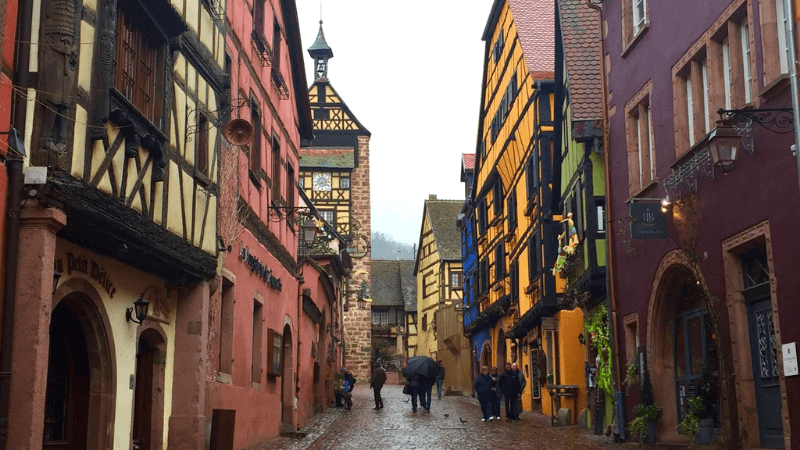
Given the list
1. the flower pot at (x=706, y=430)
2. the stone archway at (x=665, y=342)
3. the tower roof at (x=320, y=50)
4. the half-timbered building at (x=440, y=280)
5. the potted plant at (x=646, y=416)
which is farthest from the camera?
the tower roof at (x=320, y=50)

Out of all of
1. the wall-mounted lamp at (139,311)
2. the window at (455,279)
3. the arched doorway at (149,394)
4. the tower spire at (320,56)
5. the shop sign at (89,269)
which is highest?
the tower spire at (320,56)

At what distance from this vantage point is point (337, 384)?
1280 inches

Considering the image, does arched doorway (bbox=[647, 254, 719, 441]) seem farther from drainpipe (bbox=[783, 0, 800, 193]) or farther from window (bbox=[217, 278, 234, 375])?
window (bbox=[217, 278, 234, 375])

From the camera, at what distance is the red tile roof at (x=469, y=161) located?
149 ft

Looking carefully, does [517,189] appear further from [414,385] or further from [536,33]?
[414,385]

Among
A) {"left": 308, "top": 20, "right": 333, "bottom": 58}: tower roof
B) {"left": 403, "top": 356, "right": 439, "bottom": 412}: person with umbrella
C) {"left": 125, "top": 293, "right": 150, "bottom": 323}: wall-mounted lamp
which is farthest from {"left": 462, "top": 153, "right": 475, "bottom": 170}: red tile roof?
{"left": 125, "top": 293, "right": 150, "bottom": 323}: wall-mounted lamp

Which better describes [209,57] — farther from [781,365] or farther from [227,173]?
[781,365]

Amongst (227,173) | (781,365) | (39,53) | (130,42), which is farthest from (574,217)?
(39,53)

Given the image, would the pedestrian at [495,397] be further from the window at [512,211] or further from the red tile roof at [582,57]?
the red tile roof at [582,57]

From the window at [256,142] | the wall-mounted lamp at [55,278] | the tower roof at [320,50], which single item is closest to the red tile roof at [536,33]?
the window at [256,142]

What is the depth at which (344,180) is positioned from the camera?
53.8 m

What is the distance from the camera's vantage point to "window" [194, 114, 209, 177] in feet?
43.9

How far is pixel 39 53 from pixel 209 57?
5.42 metres

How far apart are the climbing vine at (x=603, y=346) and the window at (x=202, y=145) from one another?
8.43 metres
